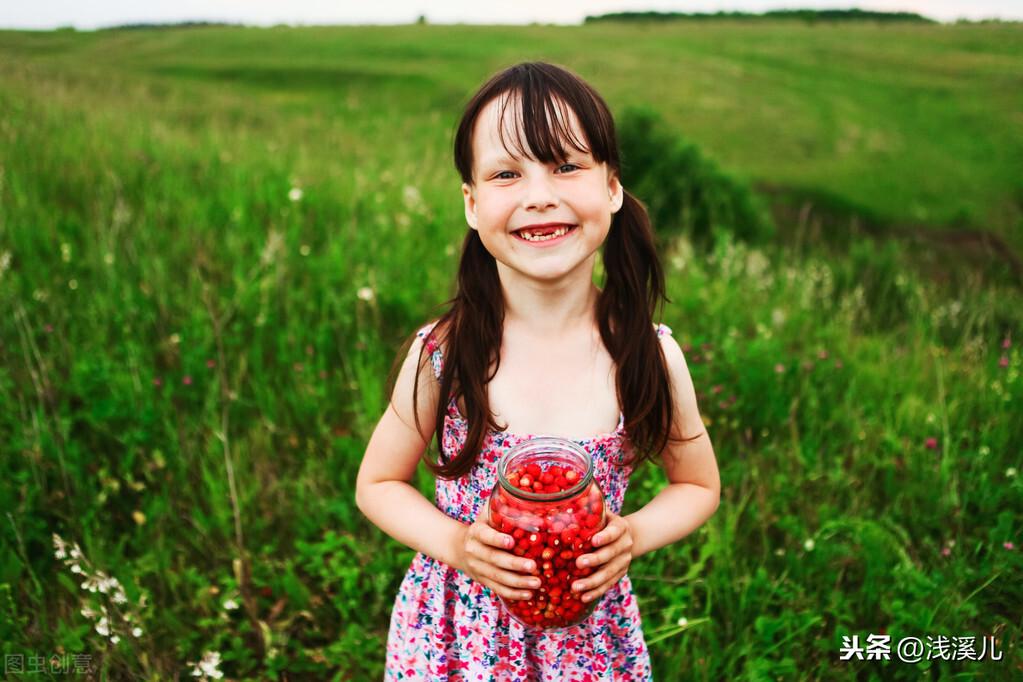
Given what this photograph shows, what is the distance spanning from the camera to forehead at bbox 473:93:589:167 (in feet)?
4.71

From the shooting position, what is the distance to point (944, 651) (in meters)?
2.19

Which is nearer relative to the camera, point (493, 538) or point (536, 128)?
point (493, 538)

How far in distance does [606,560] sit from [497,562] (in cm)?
19

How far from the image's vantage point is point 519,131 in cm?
144

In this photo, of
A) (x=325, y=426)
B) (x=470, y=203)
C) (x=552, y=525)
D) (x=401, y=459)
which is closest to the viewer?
(x=552, y=525)

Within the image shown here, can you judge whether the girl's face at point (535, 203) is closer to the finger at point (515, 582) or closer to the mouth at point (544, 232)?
the mouth at point (544, 232)

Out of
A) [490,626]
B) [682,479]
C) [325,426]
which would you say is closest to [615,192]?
[682,479]

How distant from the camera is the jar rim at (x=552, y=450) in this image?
1224 millimetres

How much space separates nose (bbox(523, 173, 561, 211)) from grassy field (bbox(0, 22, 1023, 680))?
3.88 feet

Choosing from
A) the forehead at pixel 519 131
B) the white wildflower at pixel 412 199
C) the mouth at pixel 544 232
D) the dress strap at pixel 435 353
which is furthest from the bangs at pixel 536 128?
the white wildflower at pixel 412 199

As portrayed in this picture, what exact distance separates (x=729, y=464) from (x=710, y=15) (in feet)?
87.0

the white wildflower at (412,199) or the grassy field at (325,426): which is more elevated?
the white wildflower at (412,199)

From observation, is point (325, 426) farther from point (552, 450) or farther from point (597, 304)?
point (552, 450)

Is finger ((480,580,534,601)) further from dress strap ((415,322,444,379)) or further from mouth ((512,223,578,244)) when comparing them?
mouth ((512,223,578,244))
